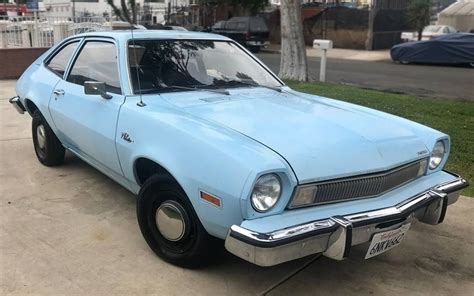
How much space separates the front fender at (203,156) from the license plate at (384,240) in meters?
0.63

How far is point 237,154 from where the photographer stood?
2.79 metres

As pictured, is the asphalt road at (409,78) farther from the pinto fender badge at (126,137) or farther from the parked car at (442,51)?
the pinto fender badge at (126,137)

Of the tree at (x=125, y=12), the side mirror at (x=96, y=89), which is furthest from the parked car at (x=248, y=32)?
the side mirror at (x=96, y=89)

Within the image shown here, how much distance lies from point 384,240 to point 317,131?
0.78 metres

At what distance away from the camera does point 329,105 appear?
4059mm

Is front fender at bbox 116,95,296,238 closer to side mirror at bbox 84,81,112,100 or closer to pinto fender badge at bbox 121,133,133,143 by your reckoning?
pinto fender badge at bbox 121,133,133,143

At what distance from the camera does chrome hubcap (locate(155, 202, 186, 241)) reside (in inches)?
125

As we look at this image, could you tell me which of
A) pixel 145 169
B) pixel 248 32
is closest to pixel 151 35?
pixel 145 169

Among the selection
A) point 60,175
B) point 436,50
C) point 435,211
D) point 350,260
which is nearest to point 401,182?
point 435,211

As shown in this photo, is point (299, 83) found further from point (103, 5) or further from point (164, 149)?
point (103, 5)

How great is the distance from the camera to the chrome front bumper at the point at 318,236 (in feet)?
8.50

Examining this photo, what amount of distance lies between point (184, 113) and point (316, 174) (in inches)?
42.3

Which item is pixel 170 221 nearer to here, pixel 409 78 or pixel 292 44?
pixel 292 44

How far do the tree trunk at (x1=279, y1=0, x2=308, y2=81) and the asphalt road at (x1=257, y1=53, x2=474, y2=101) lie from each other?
94.6 inches
